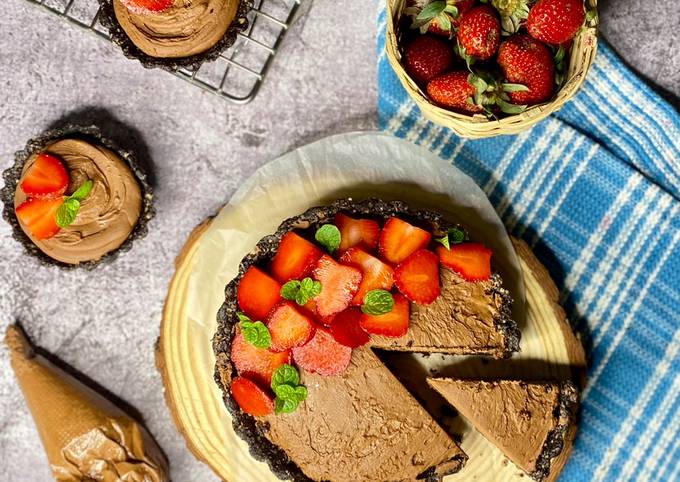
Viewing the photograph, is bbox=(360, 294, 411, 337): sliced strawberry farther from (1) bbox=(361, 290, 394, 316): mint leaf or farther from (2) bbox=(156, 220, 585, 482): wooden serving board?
(2) bbox=(156, 220, 585, 482): wooden serving board

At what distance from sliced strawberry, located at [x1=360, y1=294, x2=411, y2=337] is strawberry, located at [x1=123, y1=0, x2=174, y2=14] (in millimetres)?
1482

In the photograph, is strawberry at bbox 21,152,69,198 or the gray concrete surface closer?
strawberry at bbox 21,152,69,198

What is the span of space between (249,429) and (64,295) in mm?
1262

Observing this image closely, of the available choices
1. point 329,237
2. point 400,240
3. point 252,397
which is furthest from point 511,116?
point 252,397

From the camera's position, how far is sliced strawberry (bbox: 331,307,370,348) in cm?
285

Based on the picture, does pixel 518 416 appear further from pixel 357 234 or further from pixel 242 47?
pixel 242 47

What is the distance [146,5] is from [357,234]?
1.25 metres

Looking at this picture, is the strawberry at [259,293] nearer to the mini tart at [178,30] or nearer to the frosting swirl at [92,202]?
the frosting swirl at [92,202]

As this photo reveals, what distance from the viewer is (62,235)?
3225 millimetres

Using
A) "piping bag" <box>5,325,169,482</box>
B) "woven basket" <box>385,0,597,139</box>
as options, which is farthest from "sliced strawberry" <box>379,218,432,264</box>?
"piping bag" <box>5,325,169,482</box>

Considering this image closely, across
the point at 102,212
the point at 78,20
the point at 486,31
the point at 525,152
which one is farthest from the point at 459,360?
the point at 78,20

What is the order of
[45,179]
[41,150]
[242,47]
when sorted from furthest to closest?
[242,47]
[41,150]
[45,179]

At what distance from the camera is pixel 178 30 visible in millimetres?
3084

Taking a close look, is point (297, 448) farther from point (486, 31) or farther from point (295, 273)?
point (486, 31)
